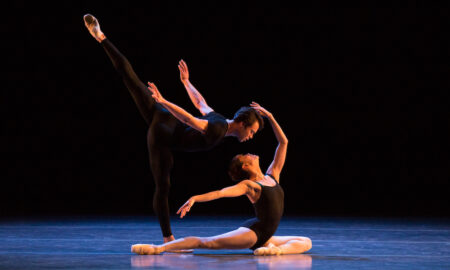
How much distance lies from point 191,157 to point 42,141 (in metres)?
2.03

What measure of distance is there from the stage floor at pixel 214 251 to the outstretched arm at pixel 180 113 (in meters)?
0.77

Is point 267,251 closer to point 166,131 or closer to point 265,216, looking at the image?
point 265,216

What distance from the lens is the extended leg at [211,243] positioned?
3193mm

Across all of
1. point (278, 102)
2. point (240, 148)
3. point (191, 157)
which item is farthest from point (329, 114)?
point (191, 157)

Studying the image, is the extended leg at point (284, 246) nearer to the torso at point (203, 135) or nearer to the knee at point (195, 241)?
the knee at point (195, 241)

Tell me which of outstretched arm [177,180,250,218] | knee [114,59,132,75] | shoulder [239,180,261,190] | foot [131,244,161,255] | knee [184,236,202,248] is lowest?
foot [131,244,161,255]

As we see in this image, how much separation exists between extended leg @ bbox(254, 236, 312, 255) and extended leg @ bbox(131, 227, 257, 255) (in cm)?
9

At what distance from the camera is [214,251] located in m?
3.48

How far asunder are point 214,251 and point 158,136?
0.82m

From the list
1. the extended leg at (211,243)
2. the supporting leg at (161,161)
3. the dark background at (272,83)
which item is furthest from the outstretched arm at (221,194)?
the dark background at (272,83)

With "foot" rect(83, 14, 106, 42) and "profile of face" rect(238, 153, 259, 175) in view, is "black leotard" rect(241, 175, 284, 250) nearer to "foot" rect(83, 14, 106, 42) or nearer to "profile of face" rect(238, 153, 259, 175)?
"profile of face" rect(238, 153, 259, 175)

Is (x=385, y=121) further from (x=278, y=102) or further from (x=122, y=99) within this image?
(x=122, y=99)

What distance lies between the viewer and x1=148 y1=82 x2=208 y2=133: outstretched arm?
319 centimetres

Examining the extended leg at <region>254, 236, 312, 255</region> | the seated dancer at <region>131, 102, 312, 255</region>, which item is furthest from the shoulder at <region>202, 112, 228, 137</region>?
the extended leg at <region>254, 236, 312, 255</region>
